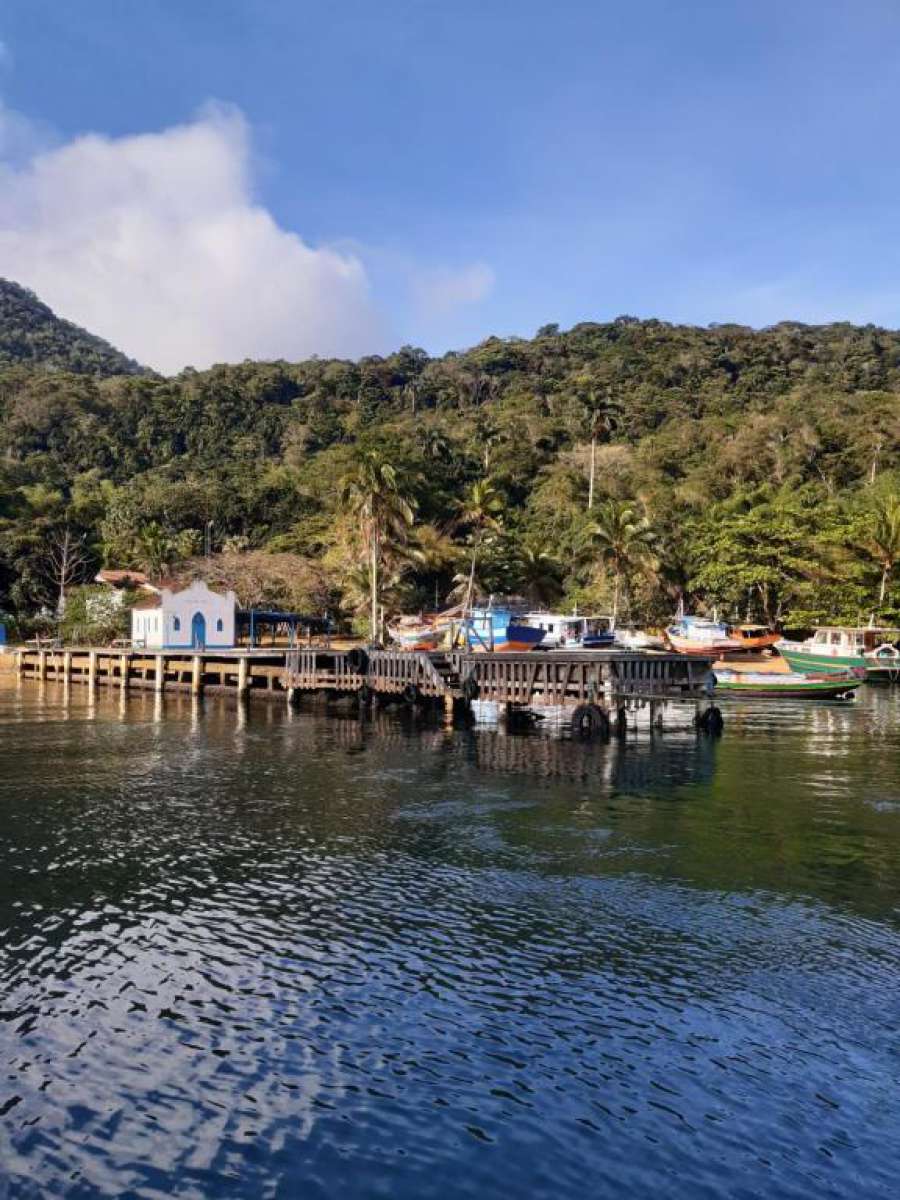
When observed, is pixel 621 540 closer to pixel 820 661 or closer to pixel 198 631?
pixel 820 661

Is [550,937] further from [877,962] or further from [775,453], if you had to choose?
[775,453]

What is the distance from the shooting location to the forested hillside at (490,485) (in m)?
75.9

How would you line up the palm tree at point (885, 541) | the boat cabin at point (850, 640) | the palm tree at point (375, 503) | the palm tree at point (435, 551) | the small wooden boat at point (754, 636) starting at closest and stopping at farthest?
the palm tree at point (375, 503), the boat cabin at point (850, 640), the small wooden boat at point (754, 636), the palm tree at point (885, 541), the palm tree at point (435, 551)

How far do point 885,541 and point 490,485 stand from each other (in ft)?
127

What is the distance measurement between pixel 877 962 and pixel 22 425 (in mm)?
131947

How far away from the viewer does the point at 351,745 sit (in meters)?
36.3

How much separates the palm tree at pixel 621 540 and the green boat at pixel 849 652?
13.4 metres

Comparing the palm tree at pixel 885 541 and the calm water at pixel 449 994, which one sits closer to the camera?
the calm water at pixel 449 994

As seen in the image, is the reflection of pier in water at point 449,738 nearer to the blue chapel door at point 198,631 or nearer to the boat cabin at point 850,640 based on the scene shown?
the blue chapel door at point 198,631

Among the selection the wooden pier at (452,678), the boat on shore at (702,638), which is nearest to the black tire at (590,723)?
the wooden pier at (452,678)

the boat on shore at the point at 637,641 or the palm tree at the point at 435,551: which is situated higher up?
the palm tree at the point at 435,551

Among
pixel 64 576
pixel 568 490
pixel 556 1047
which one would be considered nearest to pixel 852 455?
pixel 568 490

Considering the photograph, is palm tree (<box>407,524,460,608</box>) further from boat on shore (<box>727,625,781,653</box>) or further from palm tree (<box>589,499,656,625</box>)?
boat on shore (<box>727,625,781,653</box>)

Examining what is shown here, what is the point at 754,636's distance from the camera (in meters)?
70.7
